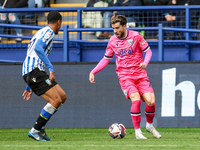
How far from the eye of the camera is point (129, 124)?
8.40m

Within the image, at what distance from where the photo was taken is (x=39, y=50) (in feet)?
18.8

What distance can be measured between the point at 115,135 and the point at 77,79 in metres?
2.62

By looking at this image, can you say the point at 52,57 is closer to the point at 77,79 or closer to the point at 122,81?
the point at 77,79

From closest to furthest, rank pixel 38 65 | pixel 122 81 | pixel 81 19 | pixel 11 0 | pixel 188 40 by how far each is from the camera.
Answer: pixel 38 65 → pixel 122 81 → pixel 188 40 → pixel 81 19 → pixel 11 0

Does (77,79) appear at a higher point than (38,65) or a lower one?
lower

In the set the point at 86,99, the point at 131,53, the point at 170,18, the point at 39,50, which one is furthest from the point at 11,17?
the point at 131,53

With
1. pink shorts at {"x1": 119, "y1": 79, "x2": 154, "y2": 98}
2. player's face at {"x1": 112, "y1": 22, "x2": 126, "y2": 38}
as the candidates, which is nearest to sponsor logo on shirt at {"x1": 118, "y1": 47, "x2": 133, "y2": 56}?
player's face at {"x1": 112, "y1": 22, "x2": 126, "y2": 38}

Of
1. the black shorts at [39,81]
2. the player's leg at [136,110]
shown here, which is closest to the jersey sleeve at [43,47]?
the black shorts at [39,81]

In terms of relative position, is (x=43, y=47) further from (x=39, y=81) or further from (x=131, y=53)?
(x=131, y=53)

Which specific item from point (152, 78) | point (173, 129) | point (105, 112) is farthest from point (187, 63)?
point (105, 112)

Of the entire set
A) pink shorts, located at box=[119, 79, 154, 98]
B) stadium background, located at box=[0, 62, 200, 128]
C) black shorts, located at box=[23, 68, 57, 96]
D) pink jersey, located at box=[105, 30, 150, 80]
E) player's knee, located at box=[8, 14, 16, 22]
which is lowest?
stadium background, located at box=[0, 62, 200, 128]

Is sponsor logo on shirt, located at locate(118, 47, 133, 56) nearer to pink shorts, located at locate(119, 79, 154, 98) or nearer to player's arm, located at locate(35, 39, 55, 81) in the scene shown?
pink shorts, located at locate(119, 79, 154, 98)

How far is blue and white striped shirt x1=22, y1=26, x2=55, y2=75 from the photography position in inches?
226

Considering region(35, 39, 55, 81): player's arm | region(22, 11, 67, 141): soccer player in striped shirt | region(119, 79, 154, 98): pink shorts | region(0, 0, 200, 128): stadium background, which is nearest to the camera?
region(35, 39, 55, 81): player's arm
